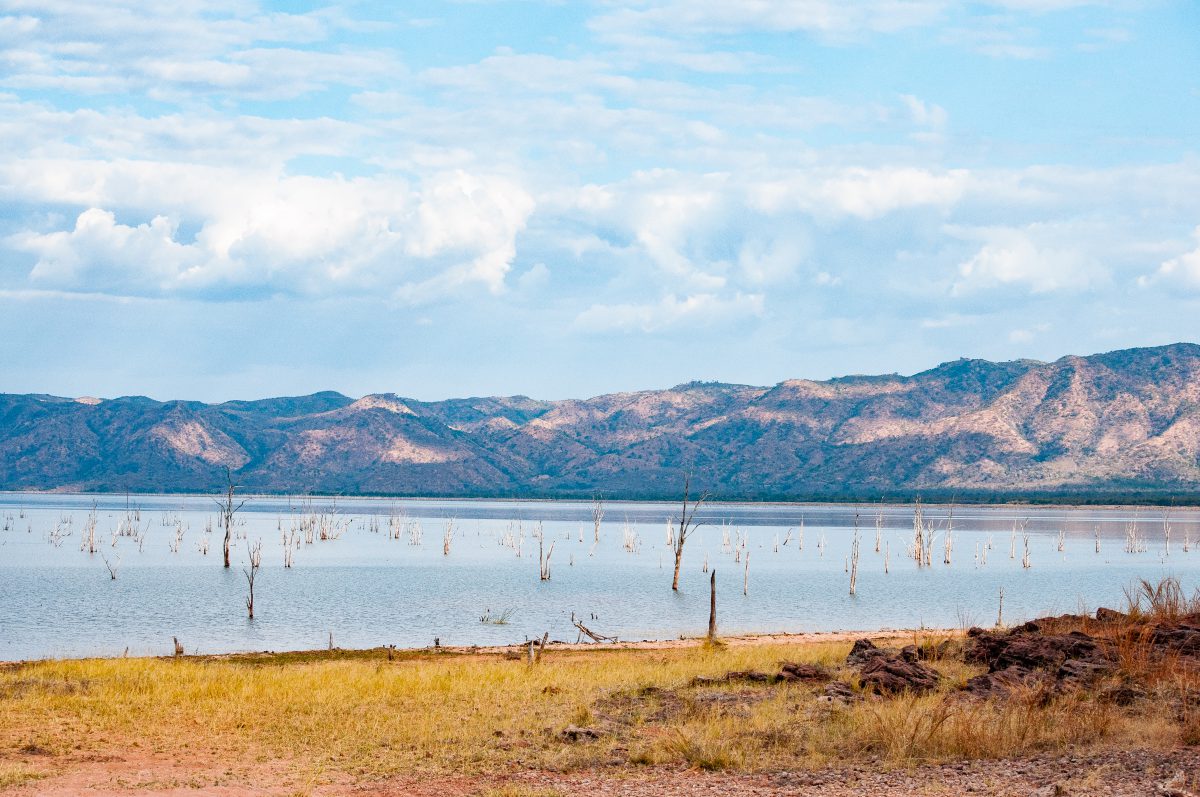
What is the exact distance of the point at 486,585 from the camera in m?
59.5

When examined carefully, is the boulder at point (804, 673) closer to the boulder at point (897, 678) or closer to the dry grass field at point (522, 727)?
the dry grass field at point (522, 727)

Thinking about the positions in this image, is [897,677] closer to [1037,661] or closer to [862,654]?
[1037,661]

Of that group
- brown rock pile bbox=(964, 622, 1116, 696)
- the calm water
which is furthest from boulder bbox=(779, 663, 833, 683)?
the calm water

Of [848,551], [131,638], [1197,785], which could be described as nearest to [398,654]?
[131,638]

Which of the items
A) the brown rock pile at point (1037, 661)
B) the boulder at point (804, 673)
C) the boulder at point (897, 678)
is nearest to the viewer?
the brown rock pile at point (1037, 661)

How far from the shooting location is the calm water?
39.9 metres

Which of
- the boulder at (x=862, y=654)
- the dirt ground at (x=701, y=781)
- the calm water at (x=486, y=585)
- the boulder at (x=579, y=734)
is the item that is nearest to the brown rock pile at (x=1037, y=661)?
the boulder at (x=862, y=654)

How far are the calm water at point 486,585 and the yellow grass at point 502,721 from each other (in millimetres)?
14737

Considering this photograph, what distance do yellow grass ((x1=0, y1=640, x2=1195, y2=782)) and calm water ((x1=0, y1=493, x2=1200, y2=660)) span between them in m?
14.7

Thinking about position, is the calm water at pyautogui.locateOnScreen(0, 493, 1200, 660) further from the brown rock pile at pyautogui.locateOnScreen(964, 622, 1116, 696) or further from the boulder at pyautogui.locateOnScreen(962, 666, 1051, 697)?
the boulder at pyautogui.locateOnScreen(962, 666, 1051, 697)

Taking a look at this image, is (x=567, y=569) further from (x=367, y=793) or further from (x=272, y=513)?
(x=272, y=513)

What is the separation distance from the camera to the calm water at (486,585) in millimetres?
39938

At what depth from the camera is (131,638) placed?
36.8 m

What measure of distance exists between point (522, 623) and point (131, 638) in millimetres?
12555
